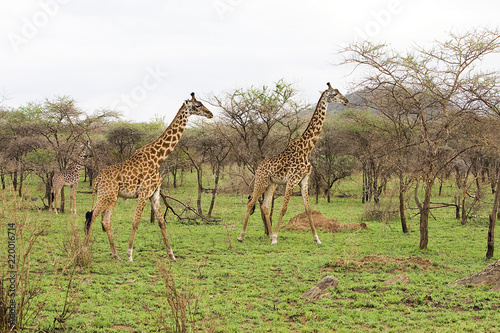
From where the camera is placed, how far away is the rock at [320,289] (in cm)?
764

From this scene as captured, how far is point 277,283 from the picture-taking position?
8.65 m

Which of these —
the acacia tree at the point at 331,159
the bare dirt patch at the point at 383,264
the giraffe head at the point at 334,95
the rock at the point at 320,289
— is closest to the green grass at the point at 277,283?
the bare dirt patch at the point at 383,264

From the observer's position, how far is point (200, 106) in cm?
1127

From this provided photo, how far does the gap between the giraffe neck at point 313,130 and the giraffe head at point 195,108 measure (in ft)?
10.6

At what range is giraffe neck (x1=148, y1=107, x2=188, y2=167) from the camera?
1109 cm

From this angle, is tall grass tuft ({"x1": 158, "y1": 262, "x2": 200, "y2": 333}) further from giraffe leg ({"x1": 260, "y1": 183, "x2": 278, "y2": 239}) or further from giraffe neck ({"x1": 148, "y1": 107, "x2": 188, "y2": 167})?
giraffe leg ({"x1": 260, "y1": 183, "x2": 278, "y2": 239})

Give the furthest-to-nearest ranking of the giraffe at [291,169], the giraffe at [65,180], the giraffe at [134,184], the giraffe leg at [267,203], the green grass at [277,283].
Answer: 1. the giraffe at [65,180]
2. the giraffe leg at [267,203]
3. the giraffe at [291,169]
4. the giraffe at [134,184]
5. the green grass at [277,283]

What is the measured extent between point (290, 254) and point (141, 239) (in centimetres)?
434

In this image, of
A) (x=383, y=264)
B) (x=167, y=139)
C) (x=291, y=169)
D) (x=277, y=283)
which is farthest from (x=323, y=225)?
(x=277, y=283)

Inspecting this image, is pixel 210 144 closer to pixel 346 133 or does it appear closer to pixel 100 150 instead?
pixel 100 150

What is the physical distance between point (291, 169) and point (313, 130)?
1.38 metres

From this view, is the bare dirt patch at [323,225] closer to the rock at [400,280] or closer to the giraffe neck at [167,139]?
the giraffe neck at [167,139]

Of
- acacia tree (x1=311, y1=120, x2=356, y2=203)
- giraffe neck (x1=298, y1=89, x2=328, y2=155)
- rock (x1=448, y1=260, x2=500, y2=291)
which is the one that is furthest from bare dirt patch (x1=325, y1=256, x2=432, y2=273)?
acacia tree (x1=311, y1=120, x2=356, y2=203)

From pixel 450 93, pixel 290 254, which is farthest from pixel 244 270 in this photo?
pixel 450 93
